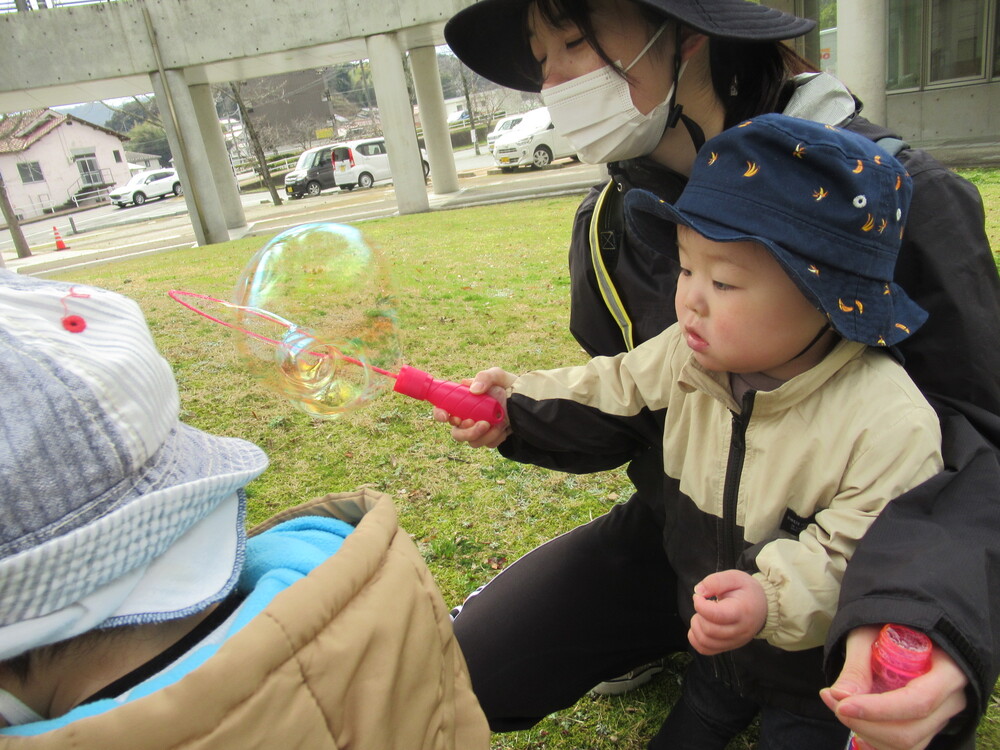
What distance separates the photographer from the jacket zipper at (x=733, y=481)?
1.47 meters

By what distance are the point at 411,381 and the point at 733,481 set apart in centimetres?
76

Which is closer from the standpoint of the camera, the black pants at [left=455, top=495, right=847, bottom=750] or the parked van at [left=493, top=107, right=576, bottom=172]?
the black pants at [left=455, top=495, right=847, bottom=750]

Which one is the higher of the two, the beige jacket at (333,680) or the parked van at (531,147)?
the beige jacket at (333,680)

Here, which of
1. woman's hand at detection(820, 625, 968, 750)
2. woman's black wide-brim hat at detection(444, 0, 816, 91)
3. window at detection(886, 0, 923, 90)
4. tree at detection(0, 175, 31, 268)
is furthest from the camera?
tree at detection(0, 175, 31, 268)

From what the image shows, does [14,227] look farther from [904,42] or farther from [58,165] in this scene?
[58,165]

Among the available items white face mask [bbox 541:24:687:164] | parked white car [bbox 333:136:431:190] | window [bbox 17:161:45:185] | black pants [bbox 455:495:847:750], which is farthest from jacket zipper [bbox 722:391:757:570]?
window [bbox 17:161:45:185]

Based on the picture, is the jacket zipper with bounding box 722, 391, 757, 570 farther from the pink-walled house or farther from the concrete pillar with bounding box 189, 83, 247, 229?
the pink-walled house

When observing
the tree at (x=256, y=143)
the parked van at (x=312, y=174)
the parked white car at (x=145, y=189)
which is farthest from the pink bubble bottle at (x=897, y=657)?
the parked white car at (x=145, y=189)

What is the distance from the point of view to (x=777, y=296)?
1.36 meters

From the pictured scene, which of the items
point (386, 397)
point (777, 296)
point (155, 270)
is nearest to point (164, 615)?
point (777, 296)

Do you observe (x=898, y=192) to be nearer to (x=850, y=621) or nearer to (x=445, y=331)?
(x=850, y=621)

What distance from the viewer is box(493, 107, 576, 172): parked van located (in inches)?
855

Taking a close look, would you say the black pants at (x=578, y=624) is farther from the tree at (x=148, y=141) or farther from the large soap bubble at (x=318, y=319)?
the tree at (x=148, y=141)

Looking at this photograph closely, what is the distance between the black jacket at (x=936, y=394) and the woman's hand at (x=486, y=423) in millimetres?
389
